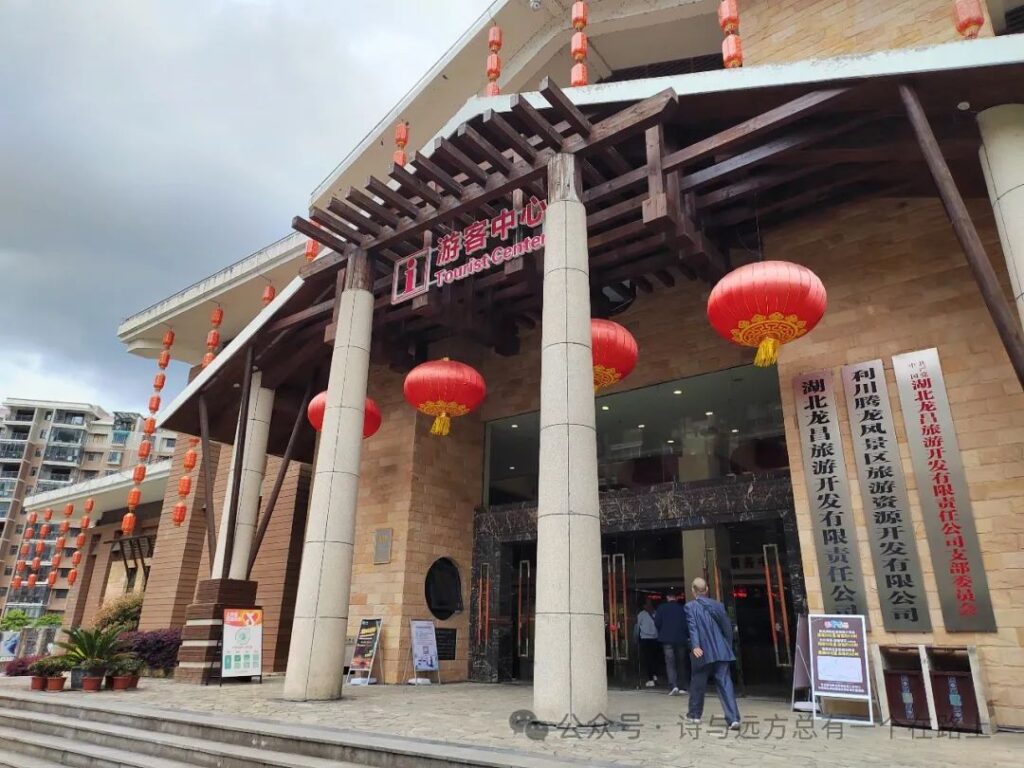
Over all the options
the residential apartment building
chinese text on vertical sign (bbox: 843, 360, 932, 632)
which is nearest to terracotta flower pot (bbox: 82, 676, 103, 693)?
chinese text on vertical sign (bbox: 843, 360, 932, 632)

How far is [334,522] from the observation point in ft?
28.0

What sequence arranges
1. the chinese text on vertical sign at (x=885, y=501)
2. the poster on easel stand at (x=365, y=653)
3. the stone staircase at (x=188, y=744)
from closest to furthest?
the stone staircase at (x=188, y=744) < the chinese text on vertical sign at (x=885, y=501) < the poster on easel stand at (x=365, y=653)

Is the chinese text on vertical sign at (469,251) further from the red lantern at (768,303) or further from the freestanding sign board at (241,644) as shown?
the freestanding sign board at (241,644)

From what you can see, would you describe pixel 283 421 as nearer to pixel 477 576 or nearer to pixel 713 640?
pixel 477 576

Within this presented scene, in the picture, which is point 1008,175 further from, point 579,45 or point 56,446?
point 56,446

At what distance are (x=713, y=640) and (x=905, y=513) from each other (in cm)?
270

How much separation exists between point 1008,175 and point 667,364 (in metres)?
5.23

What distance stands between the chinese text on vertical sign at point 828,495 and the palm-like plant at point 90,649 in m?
9.54

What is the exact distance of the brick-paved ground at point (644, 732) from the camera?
185 inches

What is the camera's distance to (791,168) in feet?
25.4

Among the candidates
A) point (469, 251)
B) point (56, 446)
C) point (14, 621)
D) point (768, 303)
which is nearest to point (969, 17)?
point (768, 303)

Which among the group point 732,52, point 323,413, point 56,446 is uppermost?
point 56,446

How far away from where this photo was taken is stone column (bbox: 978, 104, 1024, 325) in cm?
588

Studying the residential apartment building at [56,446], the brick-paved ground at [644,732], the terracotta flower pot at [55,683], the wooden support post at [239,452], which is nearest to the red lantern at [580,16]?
the brick-paved ground at [644,732]
